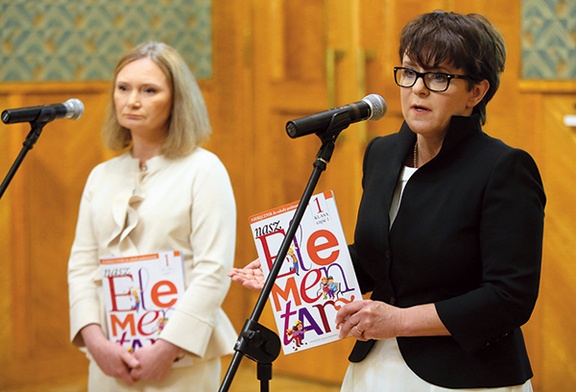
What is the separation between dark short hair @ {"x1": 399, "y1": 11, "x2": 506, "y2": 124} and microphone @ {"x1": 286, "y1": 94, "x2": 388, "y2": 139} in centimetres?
13

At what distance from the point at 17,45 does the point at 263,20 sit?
123 cm

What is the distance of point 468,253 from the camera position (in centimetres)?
178

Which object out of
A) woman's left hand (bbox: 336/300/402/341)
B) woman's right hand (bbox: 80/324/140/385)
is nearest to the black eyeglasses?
woman's left hand (bbox: 336/300/402/341)

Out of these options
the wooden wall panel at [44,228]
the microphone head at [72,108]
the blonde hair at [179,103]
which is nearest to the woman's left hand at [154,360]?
the blonde hair at [179,103]

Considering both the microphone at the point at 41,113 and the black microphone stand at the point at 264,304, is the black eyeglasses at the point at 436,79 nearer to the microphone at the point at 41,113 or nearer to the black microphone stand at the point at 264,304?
the black microphone stand at the point at 264,304

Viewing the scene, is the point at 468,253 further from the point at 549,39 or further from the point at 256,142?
the point at 256,142

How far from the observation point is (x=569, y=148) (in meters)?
3.71

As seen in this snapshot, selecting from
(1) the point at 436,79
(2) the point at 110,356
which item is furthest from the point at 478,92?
(2) the point at 110,356

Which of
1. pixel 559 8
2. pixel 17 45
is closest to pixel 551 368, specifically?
pixel 559 8

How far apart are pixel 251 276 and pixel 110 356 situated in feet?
2.91

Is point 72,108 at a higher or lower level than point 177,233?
higher

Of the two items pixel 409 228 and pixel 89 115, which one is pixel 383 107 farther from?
pixel 89 115

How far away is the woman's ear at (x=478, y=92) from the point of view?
6.02 ft

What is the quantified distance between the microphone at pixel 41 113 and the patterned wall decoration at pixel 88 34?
6.72 ft
